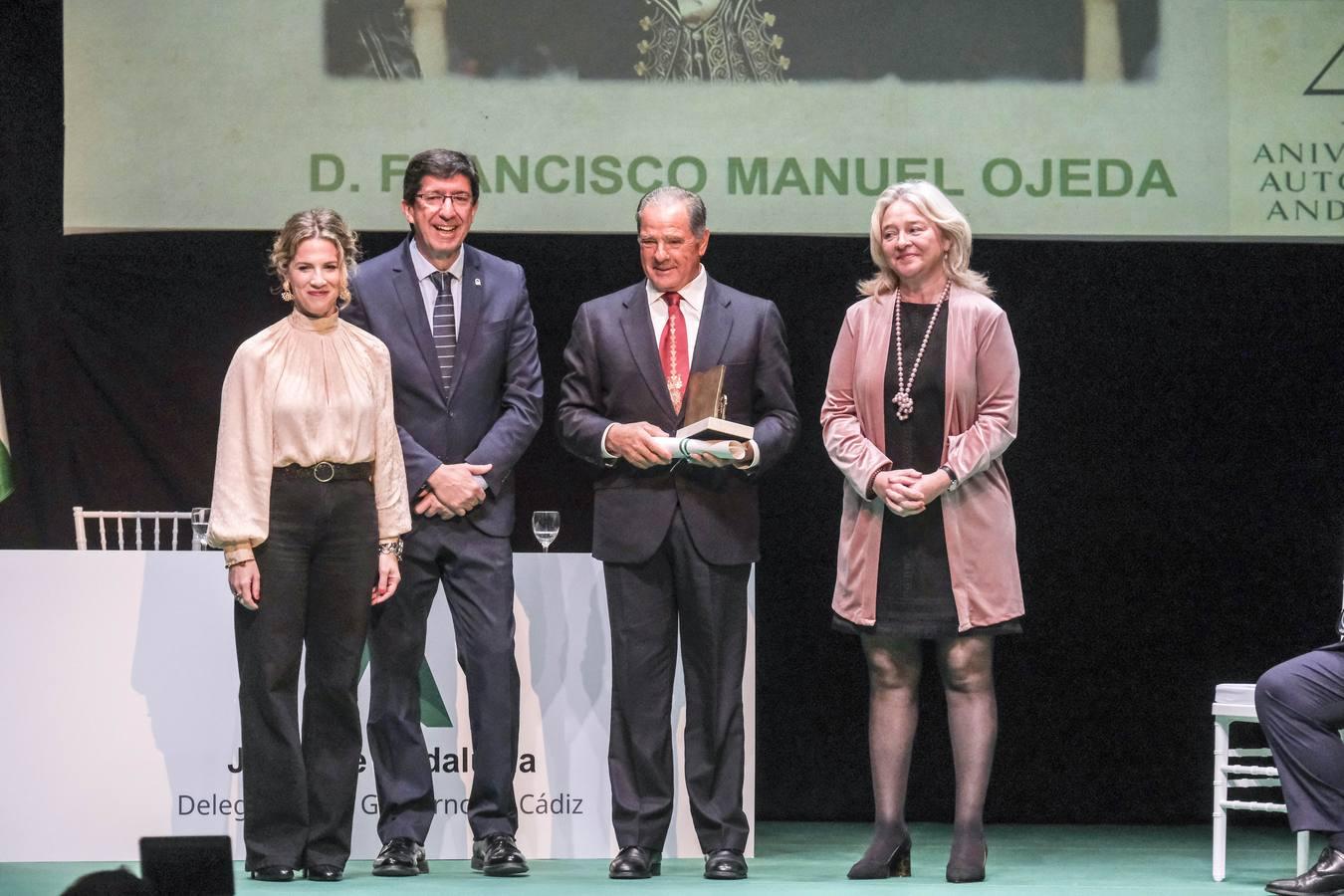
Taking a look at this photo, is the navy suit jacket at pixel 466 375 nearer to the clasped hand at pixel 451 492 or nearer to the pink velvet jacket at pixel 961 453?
the clasped hand at pixel 451 492

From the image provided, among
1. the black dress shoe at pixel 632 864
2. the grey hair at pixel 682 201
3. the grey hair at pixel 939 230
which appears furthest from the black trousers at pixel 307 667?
the grey hair at pixel 939 230

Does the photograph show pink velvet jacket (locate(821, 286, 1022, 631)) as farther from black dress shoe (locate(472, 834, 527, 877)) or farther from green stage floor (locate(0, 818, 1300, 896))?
black dress shoe (locate(472, 834, 527, 877))

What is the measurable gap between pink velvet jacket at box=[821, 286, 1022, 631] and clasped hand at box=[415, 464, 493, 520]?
0.85 m

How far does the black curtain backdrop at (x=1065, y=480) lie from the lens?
556 cm

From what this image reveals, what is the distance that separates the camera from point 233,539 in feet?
12.8

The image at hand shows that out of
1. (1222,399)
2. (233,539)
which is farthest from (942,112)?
(233,539)

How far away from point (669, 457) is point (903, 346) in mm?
618

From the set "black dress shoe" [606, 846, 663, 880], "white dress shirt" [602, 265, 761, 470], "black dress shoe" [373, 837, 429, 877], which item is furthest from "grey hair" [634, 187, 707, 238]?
"black dress shoe" [373, 837, 429, 877]

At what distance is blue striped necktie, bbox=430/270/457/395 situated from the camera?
14.1 feet

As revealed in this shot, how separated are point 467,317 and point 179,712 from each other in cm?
127

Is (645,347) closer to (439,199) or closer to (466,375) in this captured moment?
(466,375)

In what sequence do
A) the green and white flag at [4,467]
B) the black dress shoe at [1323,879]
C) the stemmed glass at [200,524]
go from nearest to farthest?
1. the black dress shoe at [1323,879]
2. the stemmed glass at [200,524]
3. the green and white flag at [4,467]

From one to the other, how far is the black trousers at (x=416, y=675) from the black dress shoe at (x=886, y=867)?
825 mm

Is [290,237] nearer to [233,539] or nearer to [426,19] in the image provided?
[233,539]
